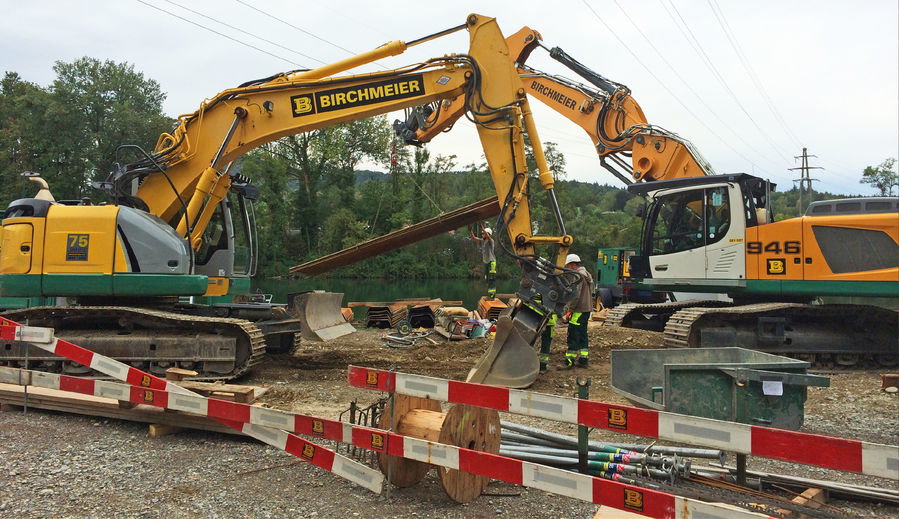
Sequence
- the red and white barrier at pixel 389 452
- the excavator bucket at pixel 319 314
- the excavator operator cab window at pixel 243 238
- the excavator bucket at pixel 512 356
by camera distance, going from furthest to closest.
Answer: the excavator bucket at pixel 319 314
the excavator operator cab window at pixel 243 238
the excavator bucket at pixel 512 356
the red and white barrier at pixel 389 452

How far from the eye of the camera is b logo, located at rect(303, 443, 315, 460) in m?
4.72

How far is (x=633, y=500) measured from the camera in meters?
3.38

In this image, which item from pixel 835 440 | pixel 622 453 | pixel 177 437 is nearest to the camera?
pixel 835 440

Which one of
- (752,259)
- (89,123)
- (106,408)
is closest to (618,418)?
(106,408)

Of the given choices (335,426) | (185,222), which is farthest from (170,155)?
(335,426)

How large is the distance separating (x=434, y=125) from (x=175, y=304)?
16.7 feet

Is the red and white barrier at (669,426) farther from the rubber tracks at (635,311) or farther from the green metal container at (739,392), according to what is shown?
the rubber tracks at (635,311)

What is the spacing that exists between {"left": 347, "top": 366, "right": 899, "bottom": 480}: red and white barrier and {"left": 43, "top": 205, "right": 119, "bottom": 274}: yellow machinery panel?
5.28 metres

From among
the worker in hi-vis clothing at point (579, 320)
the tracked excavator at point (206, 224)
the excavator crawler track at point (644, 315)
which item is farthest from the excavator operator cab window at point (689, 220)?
the tracked excavator at point (206, 224)

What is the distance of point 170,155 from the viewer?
30.5ft

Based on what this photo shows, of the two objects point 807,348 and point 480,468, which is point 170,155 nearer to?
point 480,468

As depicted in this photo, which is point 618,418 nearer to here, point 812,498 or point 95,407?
point 812,498

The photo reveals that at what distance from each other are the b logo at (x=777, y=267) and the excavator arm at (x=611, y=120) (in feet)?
10.3

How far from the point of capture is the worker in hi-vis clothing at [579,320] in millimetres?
9344
